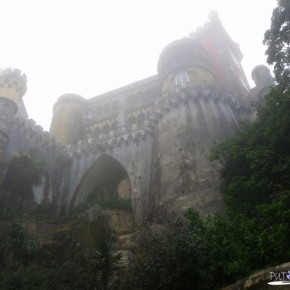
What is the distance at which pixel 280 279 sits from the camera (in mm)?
6992

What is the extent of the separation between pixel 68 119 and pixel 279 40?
22075 millimetres

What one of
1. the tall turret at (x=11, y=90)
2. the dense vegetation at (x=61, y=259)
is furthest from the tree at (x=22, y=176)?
the dense vegetation at (x=61, y=259)

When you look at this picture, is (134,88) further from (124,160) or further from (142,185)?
(142,185)

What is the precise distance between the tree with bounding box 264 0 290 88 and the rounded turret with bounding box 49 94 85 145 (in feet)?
65.6

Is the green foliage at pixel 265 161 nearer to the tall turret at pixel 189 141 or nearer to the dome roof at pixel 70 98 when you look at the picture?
the tall turret at pixel 189 141

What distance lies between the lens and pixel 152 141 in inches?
976

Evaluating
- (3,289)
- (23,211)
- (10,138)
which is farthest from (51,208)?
(3,289)

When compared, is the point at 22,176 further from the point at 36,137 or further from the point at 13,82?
the point at 13,82

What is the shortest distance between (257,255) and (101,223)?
1066cm

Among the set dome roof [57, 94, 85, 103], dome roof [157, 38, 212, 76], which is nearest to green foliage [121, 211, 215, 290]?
A: dome roof [157, 38, 212, 76]

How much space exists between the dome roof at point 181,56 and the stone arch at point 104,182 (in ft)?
27.4

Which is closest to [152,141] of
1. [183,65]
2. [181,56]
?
[183,65]

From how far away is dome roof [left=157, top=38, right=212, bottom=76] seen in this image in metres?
28.1

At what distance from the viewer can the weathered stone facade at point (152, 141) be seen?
1962 centimetres
